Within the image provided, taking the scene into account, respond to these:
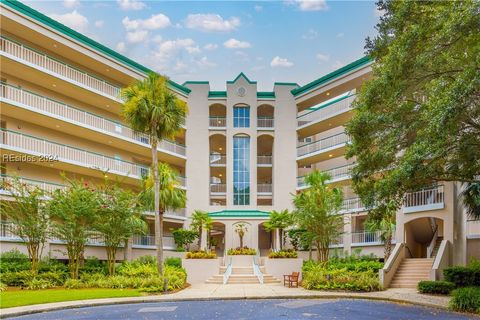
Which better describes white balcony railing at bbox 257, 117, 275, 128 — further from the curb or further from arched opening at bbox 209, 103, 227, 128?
the curb

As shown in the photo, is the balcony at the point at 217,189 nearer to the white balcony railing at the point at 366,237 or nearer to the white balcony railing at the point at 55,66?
the white balcony railing at the point at 55,66

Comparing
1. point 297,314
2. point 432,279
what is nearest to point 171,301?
point 297,314

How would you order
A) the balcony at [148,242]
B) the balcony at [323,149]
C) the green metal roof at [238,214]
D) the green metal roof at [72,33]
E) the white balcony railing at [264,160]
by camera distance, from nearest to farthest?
the green metal roof at [72,33]
the balcony at [148,242]
the balcony at [323,149]
the green metal roof at [238,214]
the white balcony railing at [264,160]

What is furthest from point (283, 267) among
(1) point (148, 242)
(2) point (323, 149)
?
(2) point (323, 149)

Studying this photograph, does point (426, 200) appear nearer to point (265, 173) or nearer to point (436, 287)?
point (436, 287)

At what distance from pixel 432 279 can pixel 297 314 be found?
1078 centimetres

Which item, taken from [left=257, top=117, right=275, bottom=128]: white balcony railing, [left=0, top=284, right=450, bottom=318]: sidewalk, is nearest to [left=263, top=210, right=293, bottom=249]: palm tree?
[left=257, top=117, right=275, bottom=128]: white balcony railing

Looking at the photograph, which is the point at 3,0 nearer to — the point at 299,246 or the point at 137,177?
the point at 137,177

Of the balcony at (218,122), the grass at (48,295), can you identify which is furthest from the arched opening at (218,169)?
the grass at (48,295)

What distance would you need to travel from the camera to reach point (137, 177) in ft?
123

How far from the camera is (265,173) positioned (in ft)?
155

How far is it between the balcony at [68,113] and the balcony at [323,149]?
12176mm

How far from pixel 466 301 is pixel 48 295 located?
17.0 m

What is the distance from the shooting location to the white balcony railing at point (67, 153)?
28672 mm
